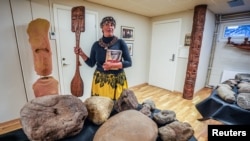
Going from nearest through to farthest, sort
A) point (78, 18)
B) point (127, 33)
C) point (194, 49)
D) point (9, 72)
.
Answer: point (78, 18), point (9, 72), point (194, 49), point (127, 33)

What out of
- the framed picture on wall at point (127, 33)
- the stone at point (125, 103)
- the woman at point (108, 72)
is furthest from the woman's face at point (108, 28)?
the framed picture on wall at point (127, 33)

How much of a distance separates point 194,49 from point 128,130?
274 centimetres

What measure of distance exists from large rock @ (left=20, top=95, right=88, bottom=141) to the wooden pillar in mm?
2757

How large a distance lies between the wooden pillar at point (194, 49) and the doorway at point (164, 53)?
0.44m

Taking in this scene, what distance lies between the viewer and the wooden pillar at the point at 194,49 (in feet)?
8.74

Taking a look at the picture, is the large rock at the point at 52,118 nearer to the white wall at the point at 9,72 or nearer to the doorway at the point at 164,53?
the white wall at the point at 9,72

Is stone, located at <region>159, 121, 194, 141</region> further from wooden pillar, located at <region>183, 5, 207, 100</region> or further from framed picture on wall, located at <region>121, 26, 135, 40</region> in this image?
framed picture on wall, located at <region>121, 26, 135, 40</region>

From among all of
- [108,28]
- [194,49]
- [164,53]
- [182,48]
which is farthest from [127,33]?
[108,28]

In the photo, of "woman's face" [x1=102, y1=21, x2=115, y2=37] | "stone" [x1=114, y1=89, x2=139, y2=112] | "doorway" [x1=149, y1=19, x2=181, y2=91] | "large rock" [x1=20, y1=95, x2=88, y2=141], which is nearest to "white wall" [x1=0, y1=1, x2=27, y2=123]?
"woman's face" [x1=102, y1=21, x2=115, y2=37]

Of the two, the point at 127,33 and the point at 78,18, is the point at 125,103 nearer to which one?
the point at 78,18

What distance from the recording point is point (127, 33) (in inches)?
125

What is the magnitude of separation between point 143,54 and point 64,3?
7.53ft

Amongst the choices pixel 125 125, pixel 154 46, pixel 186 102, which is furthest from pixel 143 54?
pixel 125 125

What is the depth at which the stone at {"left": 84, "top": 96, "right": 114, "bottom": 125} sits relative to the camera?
0.82 metres
